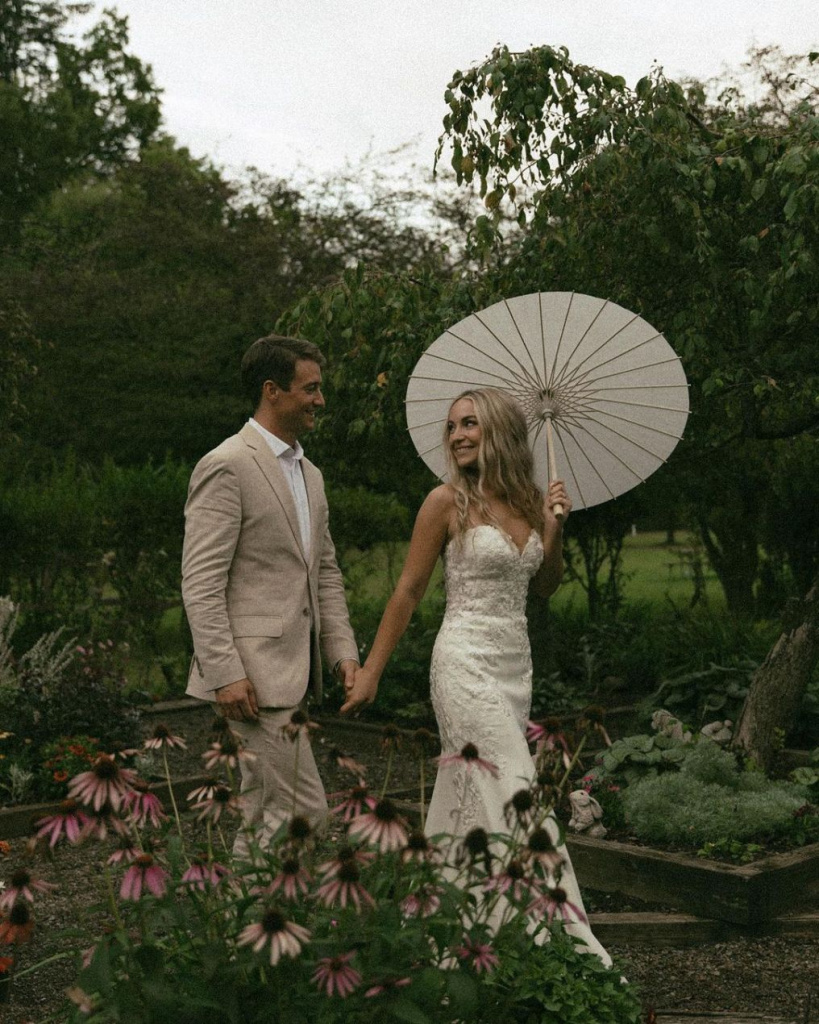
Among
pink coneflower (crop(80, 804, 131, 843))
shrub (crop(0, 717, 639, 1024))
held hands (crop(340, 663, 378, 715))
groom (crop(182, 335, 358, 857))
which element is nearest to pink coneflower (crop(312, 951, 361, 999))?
shrub (crop(0, 717, 639, 1024))

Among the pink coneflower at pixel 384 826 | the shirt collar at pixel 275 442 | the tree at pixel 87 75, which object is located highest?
the tree at pixel 87 75

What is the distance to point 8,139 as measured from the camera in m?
21.5

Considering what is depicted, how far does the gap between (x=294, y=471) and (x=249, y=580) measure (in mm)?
457

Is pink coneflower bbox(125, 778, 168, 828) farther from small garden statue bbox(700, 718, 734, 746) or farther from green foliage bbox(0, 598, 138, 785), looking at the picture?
small garden statue bbox(700, 718, 734, 746)

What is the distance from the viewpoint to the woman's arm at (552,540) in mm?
4355

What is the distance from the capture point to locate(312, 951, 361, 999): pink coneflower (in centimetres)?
230

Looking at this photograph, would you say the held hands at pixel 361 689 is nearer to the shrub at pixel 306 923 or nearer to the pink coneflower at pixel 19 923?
the shrub at pixel 306 923

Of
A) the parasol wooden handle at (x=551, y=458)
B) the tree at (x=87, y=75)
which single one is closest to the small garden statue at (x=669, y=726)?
the parasol wooden handle at (x=551, y=458)

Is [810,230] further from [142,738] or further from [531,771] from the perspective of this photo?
[142,738]

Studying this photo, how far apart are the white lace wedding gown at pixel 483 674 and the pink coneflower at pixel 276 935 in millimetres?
1971

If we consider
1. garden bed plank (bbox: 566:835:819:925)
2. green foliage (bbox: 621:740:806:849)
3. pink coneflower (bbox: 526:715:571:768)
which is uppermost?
pink coneflower (bbox: 526:715:571:768)

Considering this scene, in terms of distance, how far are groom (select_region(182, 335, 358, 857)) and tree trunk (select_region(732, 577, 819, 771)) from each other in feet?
10.5

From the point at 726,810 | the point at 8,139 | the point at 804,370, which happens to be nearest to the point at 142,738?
the point at 726,810

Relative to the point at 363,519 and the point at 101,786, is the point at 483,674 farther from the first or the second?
the point at 363,519
